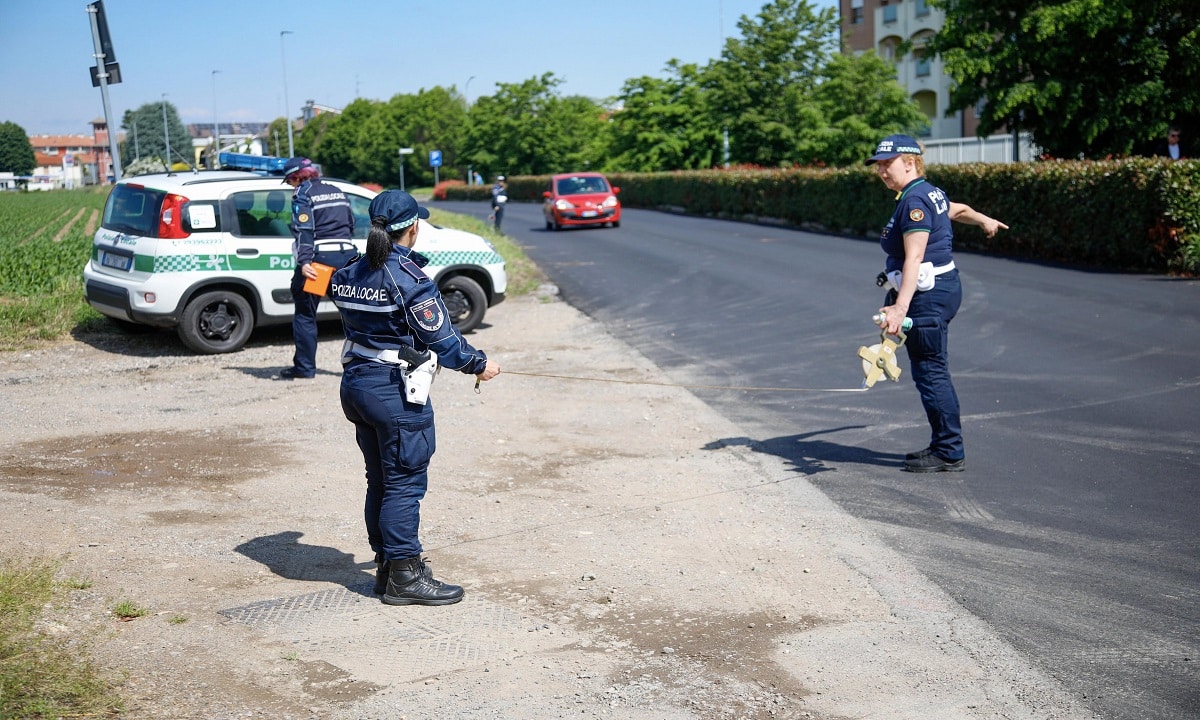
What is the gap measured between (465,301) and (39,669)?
9.38 m

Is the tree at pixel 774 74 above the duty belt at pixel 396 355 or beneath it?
above

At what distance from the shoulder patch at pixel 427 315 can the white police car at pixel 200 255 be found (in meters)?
6.54

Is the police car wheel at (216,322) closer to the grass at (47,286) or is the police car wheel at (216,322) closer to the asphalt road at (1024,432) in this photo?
the grass at (47,286)

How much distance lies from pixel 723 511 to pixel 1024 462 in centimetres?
199

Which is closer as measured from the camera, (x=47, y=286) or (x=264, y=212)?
(x=264, y=212)

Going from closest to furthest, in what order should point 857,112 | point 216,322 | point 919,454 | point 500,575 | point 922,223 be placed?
1. point 500,575
2. point 922,223
3. point 919,454
4. point 216,322
5. point 857,112

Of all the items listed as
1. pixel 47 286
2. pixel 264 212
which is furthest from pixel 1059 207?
pixel 47 286

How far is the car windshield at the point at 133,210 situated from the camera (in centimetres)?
1123

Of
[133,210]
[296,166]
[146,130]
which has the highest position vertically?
[146,130]

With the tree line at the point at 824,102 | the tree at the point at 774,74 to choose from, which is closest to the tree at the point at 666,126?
the tree line at the point at 824,102

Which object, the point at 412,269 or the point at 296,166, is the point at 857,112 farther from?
the point at 412,269

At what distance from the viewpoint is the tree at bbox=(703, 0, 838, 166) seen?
45.8 meters

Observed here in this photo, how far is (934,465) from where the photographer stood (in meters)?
6.82

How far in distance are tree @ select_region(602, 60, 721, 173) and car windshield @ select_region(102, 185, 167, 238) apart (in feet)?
142
